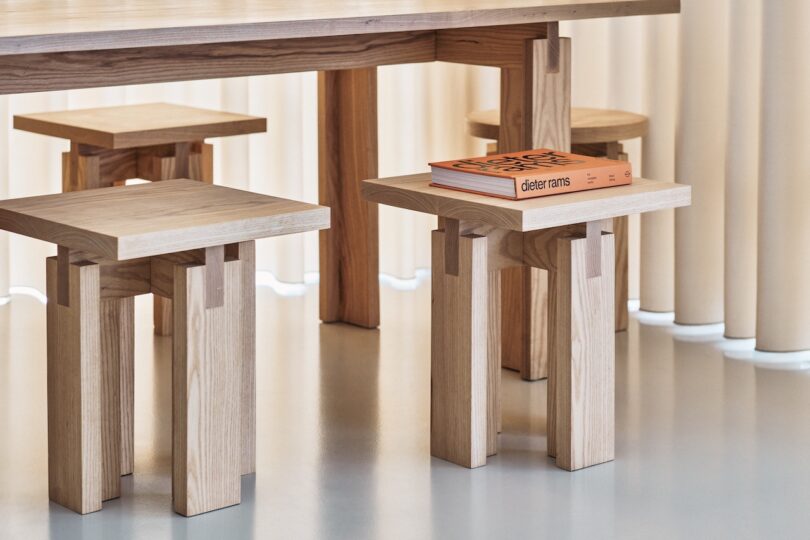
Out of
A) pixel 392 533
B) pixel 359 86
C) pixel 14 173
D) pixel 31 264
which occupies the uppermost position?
pixel 359 86

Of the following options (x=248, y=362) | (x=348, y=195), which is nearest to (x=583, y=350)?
(x=248, y=362)

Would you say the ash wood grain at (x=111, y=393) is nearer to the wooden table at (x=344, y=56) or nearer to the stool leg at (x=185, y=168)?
the wooden table at (x=344, y=56)

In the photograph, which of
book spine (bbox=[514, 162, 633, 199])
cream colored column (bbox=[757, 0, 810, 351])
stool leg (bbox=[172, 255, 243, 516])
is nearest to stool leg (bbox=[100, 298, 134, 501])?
stool leg (bbox=[172, 255, 243, 516])

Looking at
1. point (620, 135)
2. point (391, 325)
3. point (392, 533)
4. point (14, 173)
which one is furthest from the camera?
point (14, 173)

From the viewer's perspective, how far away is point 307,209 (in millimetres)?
1932

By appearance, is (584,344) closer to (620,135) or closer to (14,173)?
(620,135)

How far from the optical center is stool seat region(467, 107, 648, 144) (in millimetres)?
2781

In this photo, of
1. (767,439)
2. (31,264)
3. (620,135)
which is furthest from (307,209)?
(31,264)

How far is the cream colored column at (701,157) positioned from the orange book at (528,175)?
0.83 metres

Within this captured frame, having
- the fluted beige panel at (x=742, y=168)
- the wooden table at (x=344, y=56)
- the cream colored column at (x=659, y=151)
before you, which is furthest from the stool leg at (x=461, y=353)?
the cream colored column at (x=659, y=151)

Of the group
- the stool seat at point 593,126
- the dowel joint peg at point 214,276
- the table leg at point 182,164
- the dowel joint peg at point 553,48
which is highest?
the dowel joint peg at point 553,48

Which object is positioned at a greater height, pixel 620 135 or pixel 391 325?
pixel 620 135

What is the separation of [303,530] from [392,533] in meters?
0.13

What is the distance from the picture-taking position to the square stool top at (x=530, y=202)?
6.38 ft
